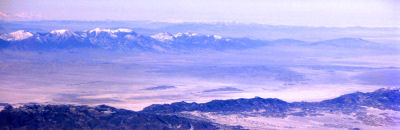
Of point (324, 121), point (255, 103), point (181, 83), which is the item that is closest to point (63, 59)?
point (181, 83)

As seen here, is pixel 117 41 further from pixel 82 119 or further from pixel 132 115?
pixel 82 119

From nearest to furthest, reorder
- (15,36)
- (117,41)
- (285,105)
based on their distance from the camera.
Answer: (285,105) < (15,36) < (117,41)

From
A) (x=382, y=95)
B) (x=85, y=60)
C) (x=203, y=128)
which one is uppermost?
(x=85, y=60)

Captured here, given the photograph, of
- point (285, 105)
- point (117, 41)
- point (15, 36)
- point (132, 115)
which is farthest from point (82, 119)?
point (117, 41)

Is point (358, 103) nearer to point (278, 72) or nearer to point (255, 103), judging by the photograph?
point (255, 103)

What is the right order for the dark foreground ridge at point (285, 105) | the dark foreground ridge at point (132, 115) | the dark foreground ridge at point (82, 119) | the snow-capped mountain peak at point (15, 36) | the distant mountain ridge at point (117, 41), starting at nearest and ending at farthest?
the dark foreground ridge at point (82, 119), the dark foreground ridge at point (132, 115), the dark foreground ridge at point (285, 105), the snow-capped mountain peak at point (15, 36), the distant mountain ridge at point (117, 41)

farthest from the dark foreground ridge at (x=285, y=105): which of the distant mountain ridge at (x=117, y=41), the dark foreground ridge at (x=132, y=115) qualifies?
the distant mountain ridge at (x=117, y=41)

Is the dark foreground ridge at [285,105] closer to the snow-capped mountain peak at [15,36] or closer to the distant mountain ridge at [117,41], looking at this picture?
the distant mountain ridge at [117,41]

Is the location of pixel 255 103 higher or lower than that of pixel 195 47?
lower

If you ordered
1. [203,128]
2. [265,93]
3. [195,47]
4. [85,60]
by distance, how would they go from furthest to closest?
[195,47] → [85,60] → [265,93] → [203,128]
